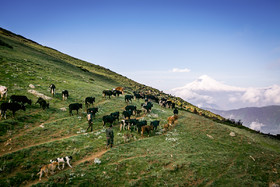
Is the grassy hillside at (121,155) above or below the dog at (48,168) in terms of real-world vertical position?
above

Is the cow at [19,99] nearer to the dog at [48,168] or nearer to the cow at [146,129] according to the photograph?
the dog at [48,168]

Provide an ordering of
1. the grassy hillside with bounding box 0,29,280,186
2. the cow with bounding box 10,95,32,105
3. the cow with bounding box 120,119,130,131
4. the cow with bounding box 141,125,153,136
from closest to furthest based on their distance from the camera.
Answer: the grassy hillside with bounding box 0,29,280,186
the cow with bounding box 10,95,32,105
the cow with bounding box 141,125,153,136
the cow with bounding box 120,119,130,131

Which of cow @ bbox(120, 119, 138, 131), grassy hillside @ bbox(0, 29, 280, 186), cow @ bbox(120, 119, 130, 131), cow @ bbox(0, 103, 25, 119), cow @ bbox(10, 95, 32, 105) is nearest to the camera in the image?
grassy hillside @ bbox(0, 29, 280, 186)

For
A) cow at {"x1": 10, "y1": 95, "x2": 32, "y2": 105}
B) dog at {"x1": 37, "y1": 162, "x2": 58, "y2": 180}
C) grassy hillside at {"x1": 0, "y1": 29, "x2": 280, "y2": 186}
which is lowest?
dog at {"x1": 37, "y1": 162, "x2": 58, "y2": 180}

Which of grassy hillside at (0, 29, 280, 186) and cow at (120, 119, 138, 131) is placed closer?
grassy hillside at (0, 29, 280, 186)

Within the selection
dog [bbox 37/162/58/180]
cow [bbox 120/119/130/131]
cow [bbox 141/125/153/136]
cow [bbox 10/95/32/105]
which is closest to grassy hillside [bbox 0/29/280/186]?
dog [bbox 37/162/58/180]

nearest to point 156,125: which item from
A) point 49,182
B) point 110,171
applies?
point 110,171

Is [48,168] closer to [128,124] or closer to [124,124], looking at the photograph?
[124,124]

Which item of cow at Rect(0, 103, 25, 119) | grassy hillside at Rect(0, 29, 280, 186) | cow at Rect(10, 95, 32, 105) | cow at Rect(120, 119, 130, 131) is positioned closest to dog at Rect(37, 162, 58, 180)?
grassy hillside at Rect(0, 29, 280, 186)

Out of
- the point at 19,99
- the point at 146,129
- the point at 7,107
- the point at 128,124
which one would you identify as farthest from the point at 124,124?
the point at 19,99

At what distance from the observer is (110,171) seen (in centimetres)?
1259

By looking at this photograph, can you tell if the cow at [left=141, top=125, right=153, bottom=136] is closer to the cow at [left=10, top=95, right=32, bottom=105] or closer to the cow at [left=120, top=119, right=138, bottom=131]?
the cow at [left=120, top=119, right=138, bottom=131]

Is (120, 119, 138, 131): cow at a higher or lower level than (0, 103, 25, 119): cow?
higher

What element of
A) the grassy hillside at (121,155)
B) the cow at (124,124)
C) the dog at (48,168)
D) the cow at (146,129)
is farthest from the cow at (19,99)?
the cow at (146,129)
